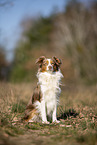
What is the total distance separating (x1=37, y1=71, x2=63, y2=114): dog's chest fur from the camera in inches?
192

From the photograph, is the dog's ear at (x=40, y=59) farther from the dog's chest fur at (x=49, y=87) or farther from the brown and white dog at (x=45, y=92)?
the dog's chest fur at (x=49, y=87)

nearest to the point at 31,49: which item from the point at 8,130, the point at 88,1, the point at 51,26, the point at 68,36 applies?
the point at 51,26

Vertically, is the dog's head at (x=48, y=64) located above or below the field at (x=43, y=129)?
above

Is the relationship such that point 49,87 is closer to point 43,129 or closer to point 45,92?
point 45,92

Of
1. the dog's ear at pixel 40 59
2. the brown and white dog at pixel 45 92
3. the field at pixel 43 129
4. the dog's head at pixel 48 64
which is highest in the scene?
the dog's ear at pixel 40 59

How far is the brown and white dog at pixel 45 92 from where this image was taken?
4.86m

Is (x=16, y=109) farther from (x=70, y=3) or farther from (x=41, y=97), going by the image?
(x=70, y=3)

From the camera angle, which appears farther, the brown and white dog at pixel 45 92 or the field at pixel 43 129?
the brown and white dog at pixel 45 92

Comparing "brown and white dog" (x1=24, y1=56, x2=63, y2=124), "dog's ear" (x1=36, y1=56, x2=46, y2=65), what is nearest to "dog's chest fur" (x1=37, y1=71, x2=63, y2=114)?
"brown and white dog" (x1=24, y1=56, x2=63, y2=124)

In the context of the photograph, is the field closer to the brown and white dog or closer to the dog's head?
the brown and white dog

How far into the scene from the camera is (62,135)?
3785mm

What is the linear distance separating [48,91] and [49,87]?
0.33 ft

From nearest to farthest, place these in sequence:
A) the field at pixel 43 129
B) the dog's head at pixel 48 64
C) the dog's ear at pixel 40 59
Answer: the field at pixel 43 129, the dog's head at pixel 48 64, the dog's ear at pixel 40 59

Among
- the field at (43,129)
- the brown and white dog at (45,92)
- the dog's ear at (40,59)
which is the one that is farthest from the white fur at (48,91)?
the field at (43,129)
